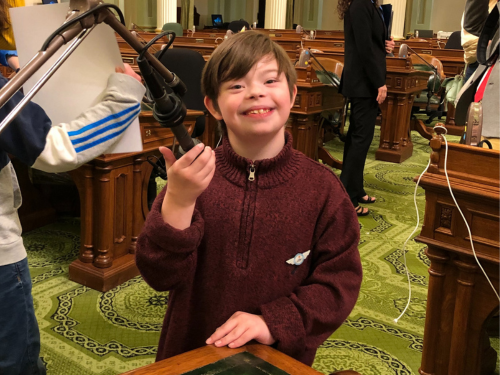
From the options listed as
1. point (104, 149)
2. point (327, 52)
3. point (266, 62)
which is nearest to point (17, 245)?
point (104, 149)

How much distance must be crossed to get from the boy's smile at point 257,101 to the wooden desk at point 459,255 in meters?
0.84

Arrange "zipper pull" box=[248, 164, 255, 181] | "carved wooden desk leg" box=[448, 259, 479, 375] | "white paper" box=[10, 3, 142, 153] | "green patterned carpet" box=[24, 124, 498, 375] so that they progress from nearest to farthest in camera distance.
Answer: "white paper" box=[10, 3, 142, 153]
"zipper pull" box=[248, 164, 255, 181]
"carved wooden desk leg" box=[448, 259, 479, 375]
"green patterned carpet" box=[24, 124, 498, 375]

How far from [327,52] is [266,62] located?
6388mm

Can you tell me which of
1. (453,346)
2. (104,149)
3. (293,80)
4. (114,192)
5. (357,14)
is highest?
(357,14)

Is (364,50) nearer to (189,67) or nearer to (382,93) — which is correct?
(382,93)

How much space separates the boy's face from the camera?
3.59 feet

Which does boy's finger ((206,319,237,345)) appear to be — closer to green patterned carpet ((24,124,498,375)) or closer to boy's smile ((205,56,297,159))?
boy's smile ((205,56,297,159))

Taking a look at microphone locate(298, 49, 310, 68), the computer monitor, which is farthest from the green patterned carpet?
the computer monitor

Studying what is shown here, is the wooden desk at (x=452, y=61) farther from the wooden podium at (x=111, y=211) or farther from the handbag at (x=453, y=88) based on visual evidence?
the wooden podium at (x=111, y=211)

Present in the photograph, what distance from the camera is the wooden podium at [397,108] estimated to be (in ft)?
19.1

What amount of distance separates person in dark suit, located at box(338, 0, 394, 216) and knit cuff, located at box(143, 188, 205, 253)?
10.4 feet

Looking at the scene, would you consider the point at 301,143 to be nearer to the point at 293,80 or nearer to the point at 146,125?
the point at 146,125

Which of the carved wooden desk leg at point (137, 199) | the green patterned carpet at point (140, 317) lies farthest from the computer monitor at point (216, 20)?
the carved wooden desk leg at point (137, 199)

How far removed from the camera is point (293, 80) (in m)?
1.22
